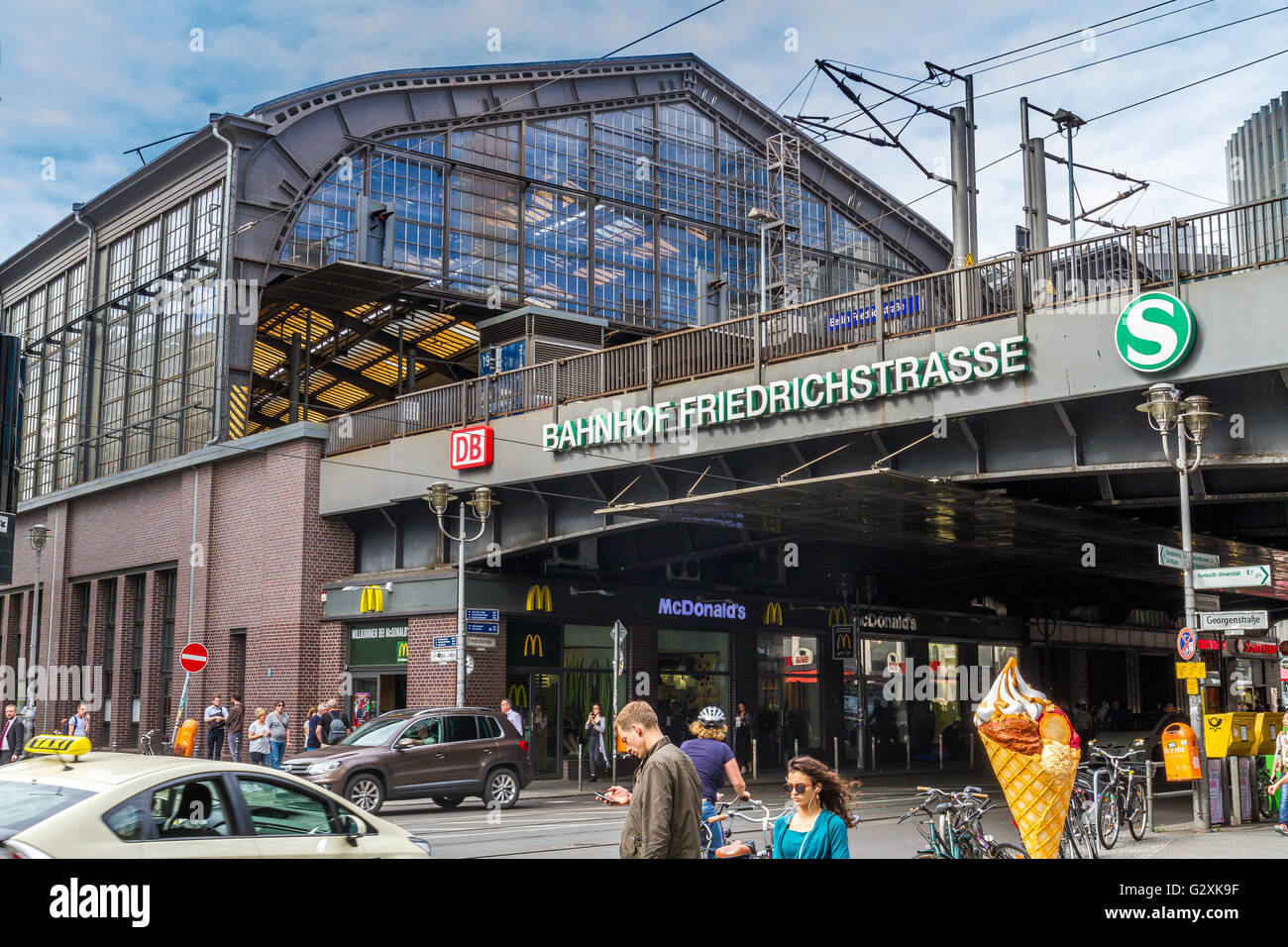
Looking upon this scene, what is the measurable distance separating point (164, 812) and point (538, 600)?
23.0 meters

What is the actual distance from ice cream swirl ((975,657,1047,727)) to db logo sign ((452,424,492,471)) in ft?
60.3

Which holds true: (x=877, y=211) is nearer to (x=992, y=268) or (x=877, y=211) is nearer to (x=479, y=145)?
(x=479, y=145)

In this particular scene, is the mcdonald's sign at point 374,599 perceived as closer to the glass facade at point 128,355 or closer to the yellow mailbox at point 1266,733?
the glass facade at point 128,355

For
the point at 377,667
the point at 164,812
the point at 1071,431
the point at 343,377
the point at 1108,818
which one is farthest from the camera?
the point at 343,377

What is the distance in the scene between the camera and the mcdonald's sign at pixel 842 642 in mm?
36125

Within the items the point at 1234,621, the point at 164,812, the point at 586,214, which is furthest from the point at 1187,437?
the point at 586,214

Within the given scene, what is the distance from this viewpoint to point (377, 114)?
39406 mm

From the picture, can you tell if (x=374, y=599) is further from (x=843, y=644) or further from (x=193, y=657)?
(x=843, y=644)

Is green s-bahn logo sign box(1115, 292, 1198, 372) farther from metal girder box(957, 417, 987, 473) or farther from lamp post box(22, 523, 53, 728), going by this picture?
lamp post box(22, 523, 53, 728)

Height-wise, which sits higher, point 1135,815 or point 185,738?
point 185,738

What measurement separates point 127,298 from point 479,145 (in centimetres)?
1282

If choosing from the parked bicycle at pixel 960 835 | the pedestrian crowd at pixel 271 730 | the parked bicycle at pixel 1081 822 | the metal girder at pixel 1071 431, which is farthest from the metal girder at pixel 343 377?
the parked bicycle at pixel 960 835

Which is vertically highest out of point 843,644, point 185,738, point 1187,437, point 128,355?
point 128,355

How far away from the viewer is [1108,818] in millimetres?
15039
